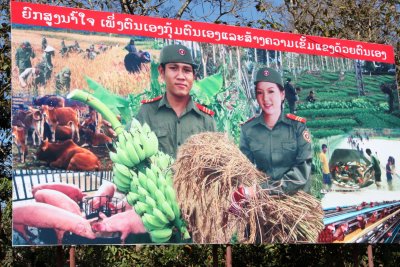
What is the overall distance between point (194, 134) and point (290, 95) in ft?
5.03

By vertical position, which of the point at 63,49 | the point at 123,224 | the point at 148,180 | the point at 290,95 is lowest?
the point at 123,224

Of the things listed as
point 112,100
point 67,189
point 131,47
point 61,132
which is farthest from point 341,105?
point 67,189

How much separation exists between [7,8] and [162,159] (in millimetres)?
6310

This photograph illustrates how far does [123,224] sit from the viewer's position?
877 cm

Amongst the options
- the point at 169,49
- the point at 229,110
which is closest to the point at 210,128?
the point at 229,110

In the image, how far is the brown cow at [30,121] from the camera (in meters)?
8.49

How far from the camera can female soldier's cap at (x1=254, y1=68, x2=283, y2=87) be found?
10062 mm

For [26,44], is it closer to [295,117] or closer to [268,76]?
[268,76]

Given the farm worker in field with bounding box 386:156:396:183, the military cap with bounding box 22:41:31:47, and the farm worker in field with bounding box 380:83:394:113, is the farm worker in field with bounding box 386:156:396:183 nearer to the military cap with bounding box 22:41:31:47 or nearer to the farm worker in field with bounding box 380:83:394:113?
the farm worker in field with bounding box 380:83:394:113

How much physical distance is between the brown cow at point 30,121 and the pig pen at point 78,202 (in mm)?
402

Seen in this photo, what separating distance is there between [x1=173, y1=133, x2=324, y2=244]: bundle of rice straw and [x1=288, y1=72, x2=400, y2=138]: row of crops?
1.16 m

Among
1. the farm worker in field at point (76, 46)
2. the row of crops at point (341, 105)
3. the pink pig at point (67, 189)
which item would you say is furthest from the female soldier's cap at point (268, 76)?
the pink pig at point (67, 189)

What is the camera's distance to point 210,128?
9.58m

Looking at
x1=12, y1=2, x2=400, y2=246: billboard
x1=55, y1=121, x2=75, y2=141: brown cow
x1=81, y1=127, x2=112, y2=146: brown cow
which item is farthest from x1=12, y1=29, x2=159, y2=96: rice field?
x1=81, y1=127, x2=112, y2=146: brown cow
